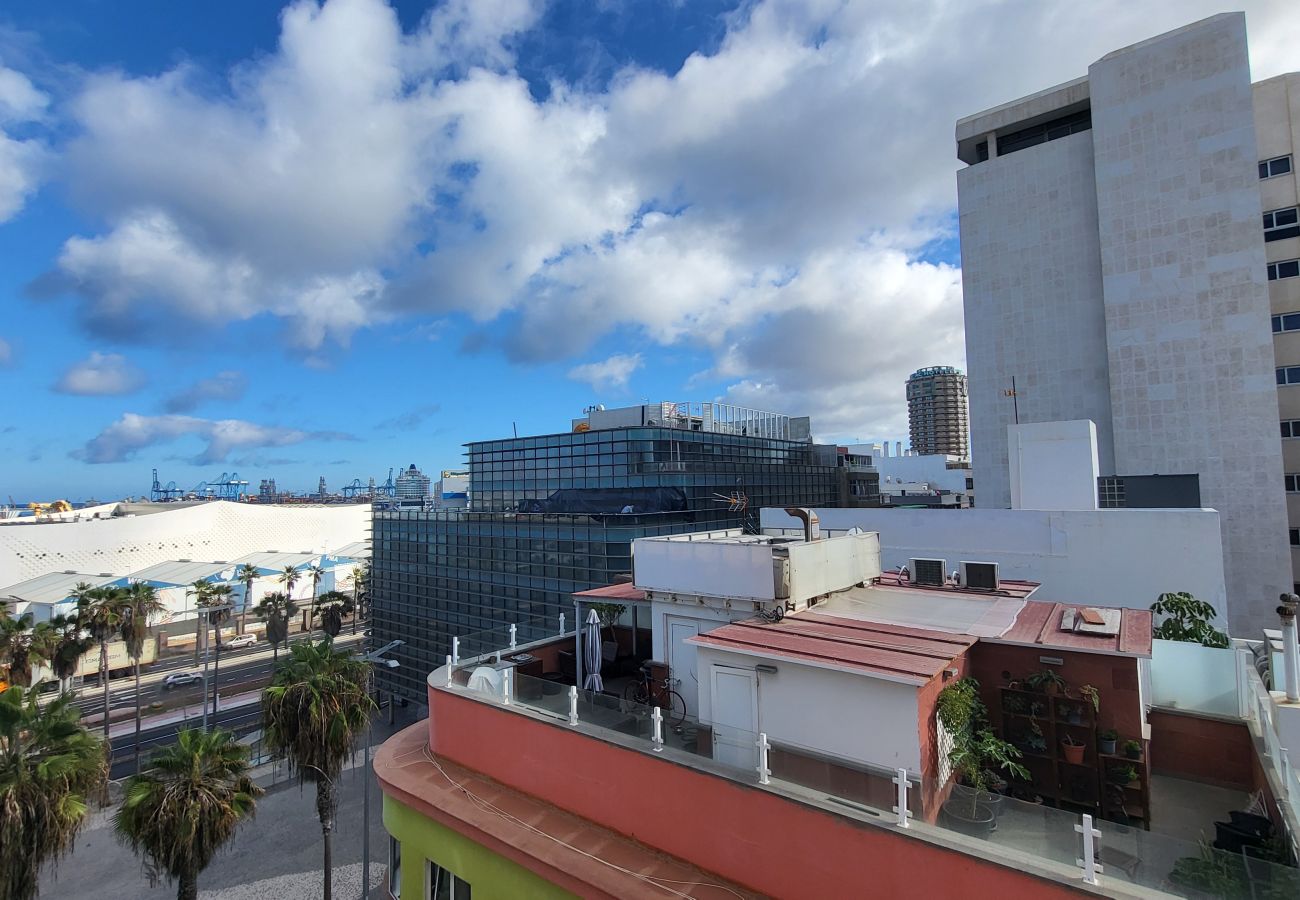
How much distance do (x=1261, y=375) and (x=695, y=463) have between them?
29496mm

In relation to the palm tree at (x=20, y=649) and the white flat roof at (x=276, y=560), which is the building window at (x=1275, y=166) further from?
the white flat roof at (x=276, y=560)

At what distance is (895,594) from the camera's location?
33.0 feet

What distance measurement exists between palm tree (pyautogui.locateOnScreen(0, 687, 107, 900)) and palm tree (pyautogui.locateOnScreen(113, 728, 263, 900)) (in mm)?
944

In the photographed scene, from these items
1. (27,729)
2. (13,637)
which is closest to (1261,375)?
(27,729)

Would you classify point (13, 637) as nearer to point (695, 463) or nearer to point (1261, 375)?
point (695, 463)

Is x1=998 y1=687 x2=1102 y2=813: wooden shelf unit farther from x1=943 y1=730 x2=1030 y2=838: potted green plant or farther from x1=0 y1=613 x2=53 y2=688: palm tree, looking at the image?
x1=0 y1=613 x2=53 y2=688: palm tree

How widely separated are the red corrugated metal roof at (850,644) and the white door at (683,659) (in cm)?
113

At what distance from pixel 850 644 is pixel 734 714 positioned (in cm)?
166

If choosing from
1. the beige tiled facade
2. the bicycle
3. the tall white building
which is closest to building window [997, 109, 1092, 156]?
the tall white building

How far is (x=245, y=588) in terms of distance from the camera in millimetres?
65625

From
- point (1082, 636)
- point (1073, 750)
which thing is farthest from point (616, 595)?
point (1082, 636)

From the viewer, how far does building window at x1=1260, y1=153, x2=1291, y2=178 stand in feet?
95.4

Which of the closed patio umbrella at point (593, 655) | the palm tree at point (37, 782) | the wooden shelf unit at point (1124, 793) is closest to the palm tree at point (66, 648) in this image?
the palm tree at point (37, 782)

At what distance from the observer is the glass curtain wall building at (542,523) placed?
34781 mm
